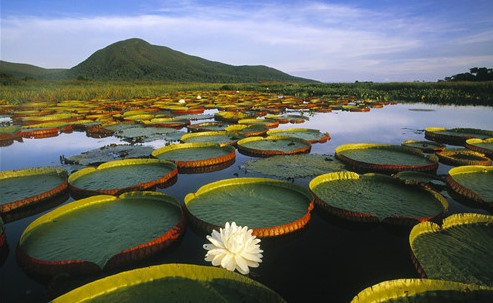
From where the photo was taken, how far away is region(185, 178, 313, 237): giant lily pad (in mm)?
2941

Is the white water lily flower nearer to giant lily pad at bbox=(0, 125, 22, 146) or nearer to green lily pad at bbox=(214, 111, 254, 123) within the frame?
giant lily pad at bbox=(0, 125, 22, 146)

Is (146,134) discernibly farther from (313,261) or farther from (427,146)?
(427,146)

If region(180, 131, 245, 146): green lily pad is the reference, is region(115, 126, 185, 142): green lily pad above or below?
below

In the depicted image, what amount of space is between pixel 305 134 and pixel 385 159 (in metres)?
3.01

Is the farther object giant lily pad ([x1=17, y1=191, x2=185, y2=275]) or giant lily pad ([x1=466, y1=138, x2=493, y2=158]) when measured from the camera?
giant lily pad ([x1=466, y1=138, x2=493, y2=158])

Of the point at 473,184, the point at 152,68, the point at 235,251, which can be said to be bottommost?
the point at 473,184

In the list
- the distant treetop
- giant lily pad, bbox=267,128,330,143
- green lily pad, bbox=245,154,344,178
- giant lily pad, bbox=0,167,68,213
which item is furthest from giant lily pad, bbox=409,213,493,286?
the distant treetop

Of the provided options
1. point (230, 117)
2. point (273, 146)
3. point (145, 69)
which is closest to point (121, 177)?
point (273, 146)

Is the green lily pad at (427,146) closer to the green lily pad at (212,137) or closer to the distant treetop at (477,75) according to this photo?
the green lily pad at (212,137)

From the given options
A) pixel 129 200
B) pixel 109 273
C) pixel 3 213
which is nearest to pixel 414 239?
pixel 109 273

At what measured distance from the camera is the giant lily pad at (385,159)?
474 centimetres

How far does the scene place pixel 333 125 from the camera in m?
10.4

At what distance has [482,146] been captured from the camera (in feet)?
19.7

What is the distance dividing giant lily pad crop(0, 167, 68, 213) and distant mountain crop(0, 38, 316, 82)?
73.4 m
